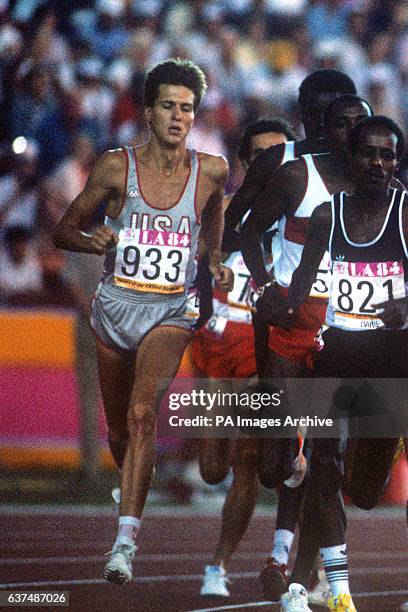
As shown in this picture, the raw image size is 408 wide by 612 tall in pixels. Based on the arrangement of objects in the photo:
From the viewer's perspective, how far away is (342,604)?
486cm

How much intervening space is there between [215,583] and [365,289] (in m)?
1.75

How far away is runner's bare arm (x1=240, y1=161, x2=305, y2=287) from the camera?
221 inches

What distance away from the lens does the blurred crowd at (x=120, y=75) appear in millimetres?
10234

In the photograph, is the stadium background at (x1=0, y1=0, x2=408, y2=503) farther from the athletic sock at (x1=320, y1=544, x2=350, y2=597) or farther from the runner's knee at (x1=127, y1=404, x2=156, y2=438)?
the athletic sock at (x1=320, y1=544, x2=350, y2=597)

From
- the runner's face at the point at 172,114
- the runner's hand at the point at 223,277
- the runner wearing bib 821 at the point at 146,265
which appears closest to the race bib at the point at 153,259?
the runner wearing bib 821 at the point at 146,265

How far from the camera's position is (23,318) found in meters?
10.3

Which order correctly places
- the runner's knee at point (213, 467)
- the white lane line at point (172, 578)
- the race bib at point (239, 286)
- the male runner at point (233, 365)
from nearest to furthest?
the white lane line at point (172, 578)
the male runner at point (233, 365)
the runner's knee at point (213, 467)
the race bib at point (239, 286)

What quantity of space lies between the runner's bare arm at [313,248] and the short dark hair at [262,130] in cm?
161

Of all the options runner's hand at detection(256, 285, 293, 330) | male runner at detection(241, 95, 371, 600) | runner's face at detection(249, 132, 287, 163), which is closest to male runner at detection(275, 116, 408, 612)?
runner's hand at detection(256, 285, 293, 330)

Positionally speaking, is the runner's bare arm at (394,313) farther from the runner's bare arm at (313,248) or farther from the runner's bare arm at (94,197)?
the runner's bare arm at (94,197)

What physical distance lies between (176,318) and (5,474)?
14.7 ft

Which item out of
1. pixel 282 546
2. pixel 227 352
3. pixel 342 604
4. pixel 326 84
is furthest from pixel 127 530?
pixel 326 84

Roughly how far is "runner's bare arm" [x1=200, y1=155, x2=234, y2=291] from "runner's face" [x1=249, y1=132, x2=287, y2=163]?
2.04 feet

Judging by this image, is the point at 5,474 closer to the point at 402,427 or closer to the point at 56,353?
the point at 56,353
